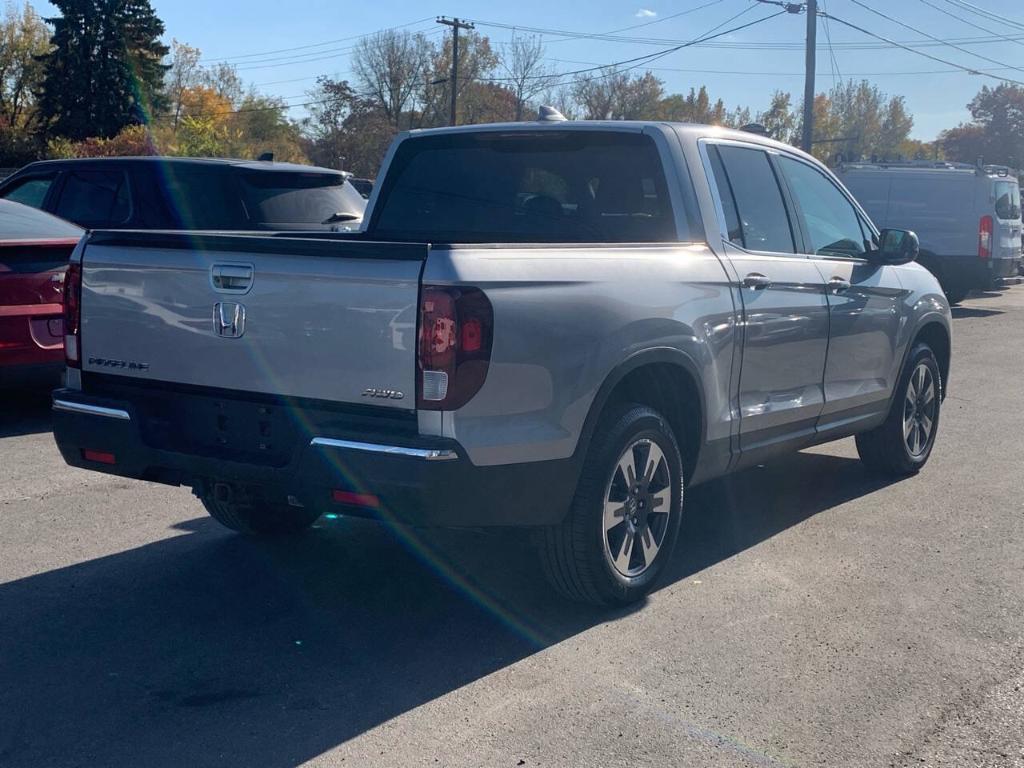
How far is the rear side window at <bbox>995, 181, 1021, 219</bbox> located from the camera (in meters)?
18.7

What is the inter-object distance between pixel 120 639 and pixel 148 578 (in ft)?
2.38

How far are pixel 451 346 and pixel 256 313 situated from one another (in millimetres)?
795

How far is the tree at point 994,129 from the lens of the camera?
115000 millimetres

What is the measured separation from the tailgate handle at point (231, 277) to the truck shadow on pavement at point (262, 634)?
51.2 inches

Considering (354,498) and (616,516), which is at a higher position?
(354,498)

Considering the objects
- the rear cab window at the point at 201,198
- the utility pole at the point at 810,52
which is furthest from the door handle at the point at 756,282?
the utility pole at the point at 810,52

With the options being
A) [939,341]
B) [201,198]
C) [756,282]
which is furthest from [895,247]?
[201,198]

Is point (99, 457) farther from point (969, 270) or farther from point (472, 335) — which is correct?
point (969, 270)

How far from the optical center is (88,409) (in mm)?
4602

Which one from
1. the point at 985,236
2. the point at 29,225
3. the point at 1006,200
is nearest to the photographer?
the point at 29,225

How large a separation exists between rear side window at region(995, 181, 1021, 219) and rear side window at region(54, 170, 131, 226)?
46.3 feet

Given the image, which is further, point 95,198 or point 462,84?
point 462,84

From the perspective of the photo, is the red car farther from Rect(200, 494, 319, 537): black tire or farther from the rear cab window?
Rect(200, 494, 319, 537): black tire

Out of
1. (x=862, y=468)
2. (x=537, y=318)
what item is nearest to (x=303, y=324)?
(x=537, y=318)
